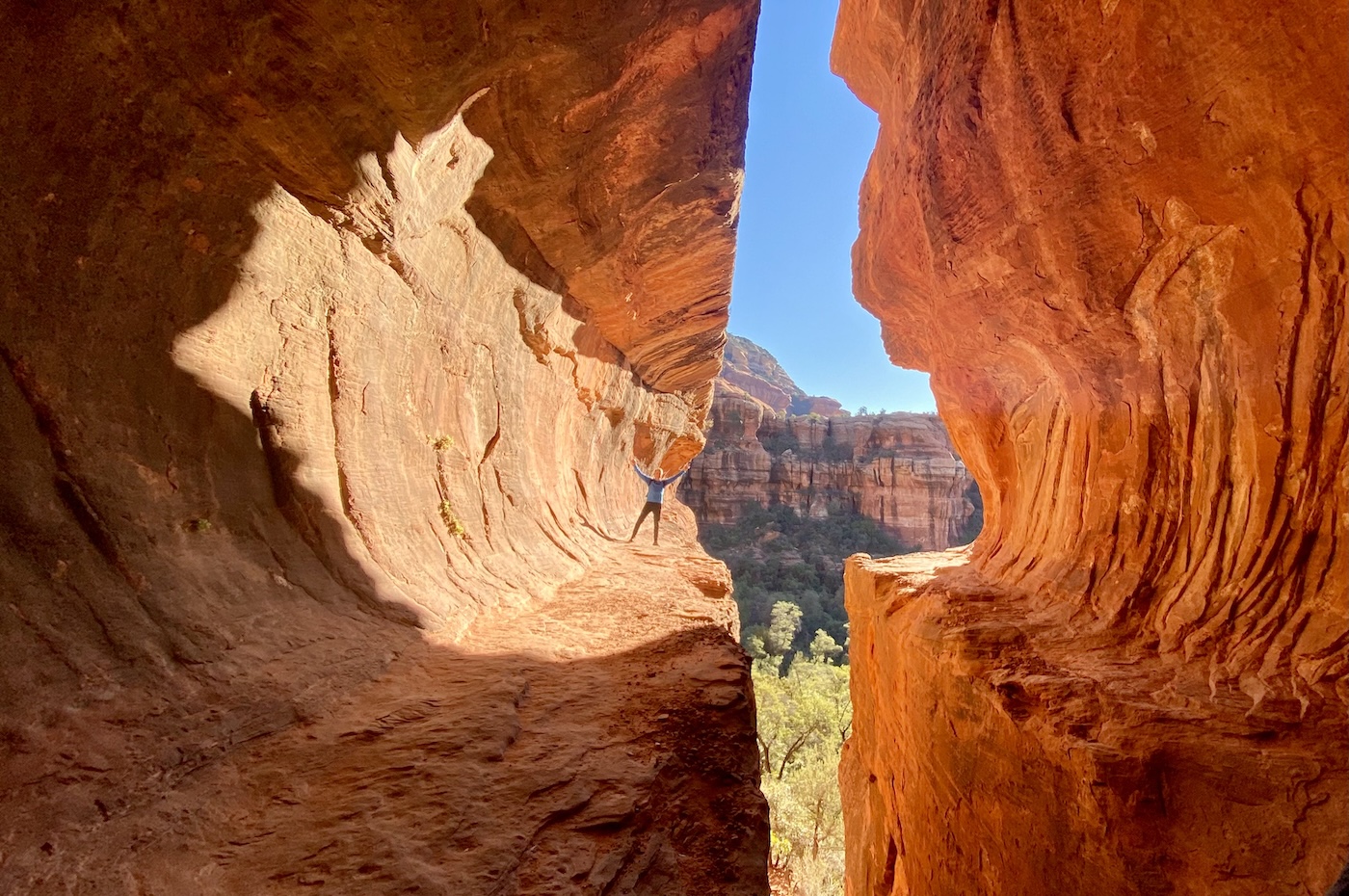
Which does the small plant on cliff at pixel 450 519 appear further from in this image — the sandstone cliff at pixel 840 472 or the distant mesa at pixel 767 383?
the distant mesa at pixel 767 383

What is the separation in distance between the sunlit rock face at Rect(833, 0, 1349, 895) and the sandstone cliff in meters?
33.7

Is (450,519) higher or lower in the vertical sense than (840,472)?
lower

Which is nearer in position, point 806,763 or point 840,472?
point 806,763

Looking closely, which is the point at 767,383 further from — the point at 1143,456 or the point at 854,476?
the point at 1143,456

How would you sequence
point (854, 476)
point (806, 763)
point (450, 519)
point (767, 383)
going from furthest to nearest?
point (767, 383) < point (854, 476) < point (806, 763) < point (450, 519)

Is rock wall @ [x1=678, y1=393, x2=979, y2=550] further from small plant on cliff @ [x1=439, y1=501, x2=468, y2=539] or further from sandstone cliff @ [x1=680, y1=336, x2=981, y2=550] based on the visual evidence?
small plant on cliff @ [x1=439, y1=501, x2=468, y2=539]

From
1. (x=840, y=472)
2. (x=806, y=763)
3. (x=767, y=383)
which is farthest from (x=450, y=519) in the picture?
(x=767, y=383)

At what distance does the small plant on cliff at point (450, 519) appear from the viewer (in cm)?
574

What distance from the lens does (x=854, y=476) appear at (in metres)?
41.9

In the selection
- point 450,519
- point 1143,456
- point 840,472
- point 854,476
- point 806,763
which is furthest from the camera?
point 840,472

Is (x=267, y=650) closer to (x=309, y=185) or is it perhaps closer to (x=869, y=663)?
(x=309, y=185)

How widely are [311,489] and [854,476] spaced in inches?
1618

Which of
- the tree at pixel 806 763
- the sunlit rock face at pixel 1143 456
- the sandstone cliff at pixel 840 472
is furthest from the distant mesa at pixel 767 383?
the sunlit rock face at pixel 1143 456

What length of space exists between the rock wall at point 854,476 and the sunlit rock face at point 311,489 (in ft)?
112
